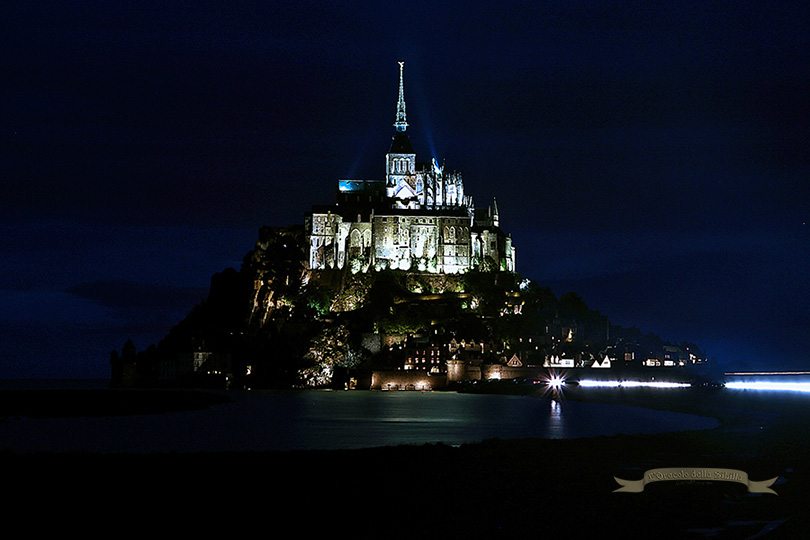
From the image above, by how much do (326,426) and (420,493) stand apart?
3556cm

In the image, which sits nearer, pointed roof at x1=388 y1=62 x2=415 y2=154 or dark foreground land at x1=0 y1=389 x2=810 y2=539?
dark foreground land at x1=0 y1=389 x2=810 y2=539

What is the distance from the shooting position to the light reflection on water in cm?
4209

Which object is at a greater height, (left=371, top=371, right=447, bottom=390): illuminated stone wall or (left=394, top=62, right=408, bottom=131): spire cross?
(left=394, top=62, right=408, bottom=131): spire cross

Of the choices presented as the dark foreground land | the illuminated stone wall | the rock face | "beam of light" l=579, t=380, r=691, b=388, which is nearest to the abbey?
the rock face

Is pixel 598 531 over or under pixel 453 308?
under

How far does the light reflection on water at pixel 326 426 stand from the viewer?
1657 inches

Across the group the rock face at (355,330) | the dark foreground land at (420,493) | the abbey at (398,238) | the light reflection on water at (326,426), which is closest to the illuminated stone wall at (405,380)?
the rock face at (355,330)

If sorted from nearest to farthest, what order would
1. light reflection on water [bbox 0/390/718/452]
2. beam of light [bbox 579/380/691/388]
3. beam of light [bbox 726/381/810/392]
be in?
1. light reflection on water [bbox 0/390/718/452]
2. beam of light [bbox 726/381/810/392]
3. beam of light [bbox 579/380/691/388]

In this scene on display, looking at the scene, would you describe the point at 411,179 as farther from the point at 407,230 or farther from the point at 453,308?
the point at 453,308

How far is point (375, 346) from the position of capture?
353 feet

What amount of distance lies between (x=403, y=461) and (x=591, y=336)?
111103mm

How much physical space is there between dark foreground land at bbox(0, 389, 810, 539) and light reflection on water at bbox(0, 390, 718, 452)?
11641 millimetres

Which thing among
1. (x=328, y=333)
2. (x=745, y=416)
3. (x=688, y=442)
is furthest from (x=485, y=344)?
(x=688, y=442)

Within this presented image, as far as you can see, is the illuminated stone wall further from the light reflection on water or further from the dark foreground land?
the dark foreground land
